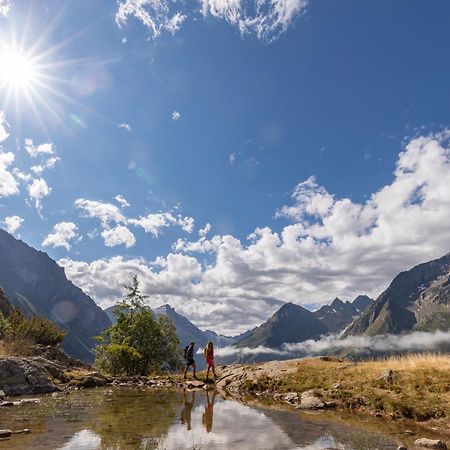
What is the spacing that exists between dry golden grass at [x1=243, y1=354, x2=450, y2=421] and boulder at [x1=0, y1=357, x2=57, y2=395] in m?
14.2

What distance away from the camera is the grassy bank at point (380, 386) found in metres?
18.0

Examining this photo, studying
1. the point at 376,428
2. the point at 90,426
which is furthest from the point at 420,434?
the point at 90,426

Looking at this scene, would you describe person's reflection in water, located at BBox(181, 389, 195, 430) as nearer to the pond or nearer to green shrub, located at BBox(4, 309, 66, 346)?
the pond

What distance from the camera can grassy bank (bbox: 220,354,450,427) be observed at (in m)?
18.0

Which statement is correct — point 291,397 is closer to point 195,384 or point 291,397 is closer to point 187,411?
point 187,411

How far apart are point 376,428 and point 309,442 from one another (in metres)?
4.37

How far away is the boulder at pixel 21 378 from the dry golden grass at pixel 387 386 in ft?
46.6

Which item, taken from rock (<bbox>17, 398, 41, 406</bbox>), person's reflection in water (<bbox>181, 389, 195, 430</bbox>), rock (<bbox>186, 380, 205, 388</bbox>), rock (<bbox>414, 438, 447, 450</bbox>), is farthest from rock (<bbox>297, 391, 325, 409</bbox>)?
rock (<bbox>17, 398, 41, 406</bbox>)

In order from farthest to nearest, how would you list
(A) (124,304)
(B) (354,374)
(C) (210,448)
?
(A) (124,304)
(B) (354,374)
(C) (210,448)

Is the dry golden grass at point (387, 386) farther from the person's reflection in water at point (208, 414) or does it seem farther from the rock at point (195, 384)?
the person's reflection in water at point (208, 414)

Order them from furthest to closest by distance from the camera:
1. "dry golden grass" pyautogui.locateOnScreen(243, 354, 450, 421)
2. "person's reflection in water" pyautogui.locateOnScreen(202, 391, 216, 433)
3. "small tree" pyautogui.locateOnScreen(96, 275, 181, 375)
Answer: "small tree" pyautogui.locateOnScreen(96, 275, 181, 375) < "dry golden grass" pyautogui.locateOnScreen(243, 354, 450, 421) < "person's reflection in water" pyautogui.locateOnScreen(202, 391, 216, 433)

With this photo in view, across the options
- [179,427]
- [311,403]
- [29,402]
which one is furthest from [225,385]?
[179,427]

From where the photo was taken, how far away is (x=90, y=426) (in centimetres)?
1406

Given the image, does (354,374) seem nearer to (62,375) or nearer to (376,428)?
(376,428)
